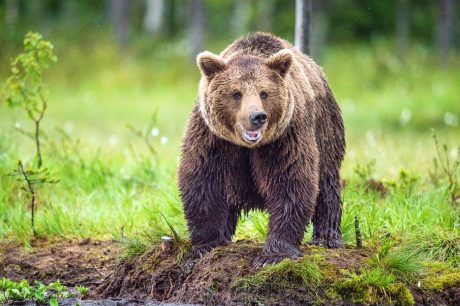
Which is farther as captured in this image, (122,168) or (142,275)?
(122,168)

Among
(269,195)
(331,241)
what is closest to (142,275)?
(269,195)

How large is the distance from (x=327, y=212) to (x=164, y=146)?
6.02m

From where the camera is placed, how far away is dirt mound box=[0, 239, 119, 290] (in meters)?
6.13

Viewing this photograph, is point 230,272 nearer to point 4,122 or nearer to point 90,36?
point 4,122

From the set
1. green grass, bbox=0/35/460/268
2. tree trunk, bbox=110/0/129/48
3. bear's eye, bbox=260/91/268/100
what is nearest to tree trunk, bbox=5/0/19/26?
green grass, bbox=0/35/460/268

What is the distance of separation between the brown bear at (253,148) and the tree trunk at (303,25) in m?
2.27

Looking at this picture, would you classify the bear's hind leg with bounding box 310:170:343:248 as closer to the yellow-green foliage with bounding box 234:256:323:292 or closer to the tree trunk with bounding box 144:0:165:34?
the yellow-green foliage with bounding box 234:256:323:292

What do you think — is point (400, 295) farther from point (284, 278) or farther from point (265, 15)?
point (265, 15)

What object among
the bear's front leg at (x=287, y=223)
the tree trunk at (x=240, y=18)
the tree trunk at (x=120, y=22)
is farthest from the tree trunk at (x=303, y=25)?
the tree trunk at (x=240, y=18)

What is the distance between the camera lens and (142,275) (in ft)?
18.6

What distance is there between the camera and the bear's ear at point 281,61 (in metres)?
5.47

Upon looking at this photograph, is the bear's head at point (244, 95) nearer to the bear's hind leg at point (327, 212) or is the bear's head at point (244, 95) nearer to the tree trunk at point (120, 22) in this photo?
the bear's hind leg at point (327, 212)

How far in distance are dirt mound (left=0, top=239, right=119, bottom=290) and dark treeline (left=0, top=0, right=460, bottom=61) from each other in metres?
15.1

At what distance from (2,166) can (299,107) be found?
3422 millimetres
